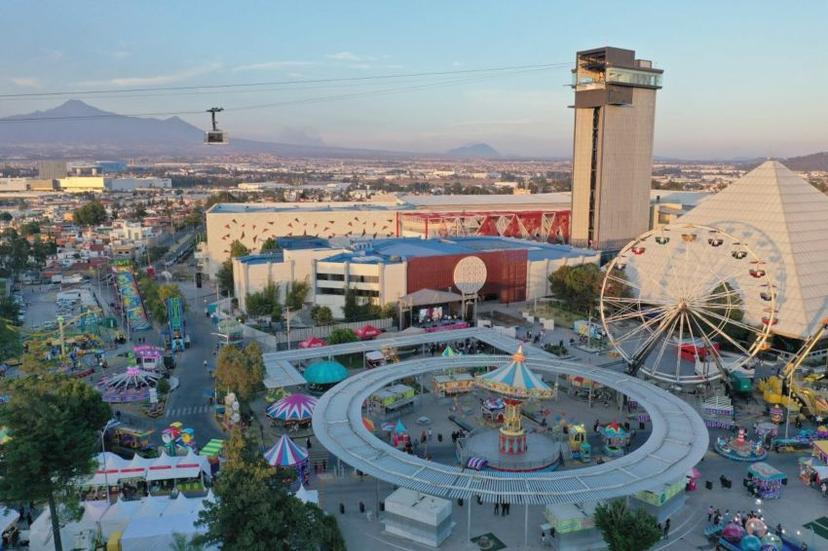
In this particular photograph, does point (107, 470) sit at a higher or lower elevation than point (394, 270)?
lower

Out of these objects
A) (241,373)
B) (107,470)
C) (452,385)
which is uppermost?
(241,373)

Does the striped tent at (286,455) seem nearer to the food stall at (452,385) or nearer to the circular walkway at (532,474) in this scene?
the circular walkway at (532,474)

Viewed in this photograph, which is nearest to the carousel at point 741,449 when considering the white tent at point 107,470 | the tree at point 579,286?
the tree at point 579,286

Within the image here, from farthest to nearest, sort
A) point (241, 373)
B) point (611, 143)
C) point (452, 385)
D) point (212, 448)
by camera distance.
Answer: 1. point (611, 143)
2. point (452, 385)
3. point (241, 373)
4. point (212, 448)

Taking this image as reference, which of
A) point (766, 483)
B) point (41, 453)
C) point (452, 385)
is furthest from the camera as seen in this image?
point (452, 385)

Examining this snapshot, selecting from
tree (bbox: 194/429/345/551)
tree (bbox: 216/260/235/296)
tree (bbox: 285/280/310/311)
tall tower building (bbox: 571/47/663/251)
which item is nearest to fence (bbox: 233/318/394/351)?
tree (bbox: 285/280/310/311)

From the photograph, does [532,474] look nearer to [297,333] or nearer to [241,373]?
[241,373]

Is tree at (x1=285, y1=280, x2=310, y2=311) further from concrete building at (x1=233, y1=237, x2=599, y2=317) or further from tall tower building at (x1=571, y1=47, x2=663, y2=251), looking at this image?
tall tower building at (x1=571, y1=47, x2=663, y2=251)

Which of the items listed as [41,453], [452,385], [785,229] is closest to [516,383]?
[452,385]
